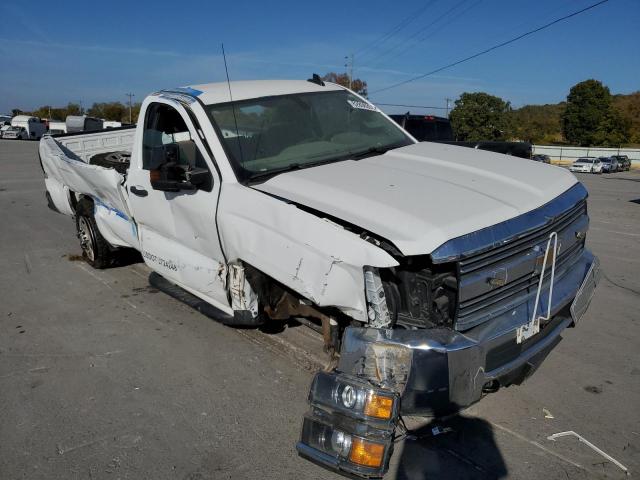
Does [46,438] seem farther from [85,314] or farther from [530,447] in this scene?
[530,447]

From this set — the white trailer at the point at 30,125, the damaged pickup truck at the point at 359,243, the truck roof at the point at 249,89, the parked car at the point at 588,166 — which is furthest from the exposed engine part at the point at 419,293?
the white trailer at the point at 30,125

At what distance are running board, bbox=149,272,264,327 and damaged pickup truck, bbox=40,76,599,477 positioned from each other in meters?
0.02

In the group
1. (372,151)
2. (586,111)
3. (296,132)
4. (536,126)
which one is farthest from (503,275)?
(536,126)

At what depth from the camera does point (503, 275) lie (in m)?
3.07

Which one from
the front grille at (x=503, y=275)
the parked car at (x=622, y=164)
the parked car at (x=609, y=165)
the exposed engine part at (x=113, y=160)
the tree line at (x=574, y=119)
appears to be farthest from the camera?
the tree line at (x=574, y=119)

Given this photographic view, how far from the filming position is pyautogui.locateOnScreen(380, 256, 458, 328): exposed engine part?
9.91 ft

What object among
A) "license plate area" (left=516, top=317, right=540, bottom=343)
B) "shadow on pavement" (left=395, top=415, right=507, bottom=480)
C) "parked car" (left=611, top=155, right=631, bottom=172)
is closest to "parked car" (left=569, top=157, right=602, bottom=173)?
"parked car" (left=611, top=155, right=631, bottom=172)

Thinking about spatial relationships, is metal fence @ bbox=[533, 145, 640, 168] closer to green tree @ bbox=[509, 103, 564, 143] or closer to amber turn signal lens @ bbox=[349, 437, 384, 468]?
green tree @ bbox=[509, 103, 564, 143]

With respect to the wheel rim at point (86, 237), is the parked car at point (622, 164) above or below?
below

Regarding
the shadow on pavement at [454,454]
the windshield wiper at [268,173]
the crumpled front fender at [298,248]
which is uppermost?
the windshield wiper at [268,173]

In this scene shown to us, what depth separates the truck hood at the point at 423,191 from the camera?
118 inches

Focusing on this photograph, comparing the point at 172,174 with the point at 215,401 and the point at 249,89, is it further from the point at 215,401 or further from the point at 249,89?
the point at 215,401

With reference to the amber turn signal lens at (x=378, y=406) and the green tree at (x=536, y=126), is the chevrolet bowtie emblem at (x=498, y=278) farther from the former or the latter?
the green tree at (x=536, y=126)

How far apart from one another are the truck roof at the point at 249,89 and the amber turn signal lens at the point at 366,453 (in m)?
3.00
